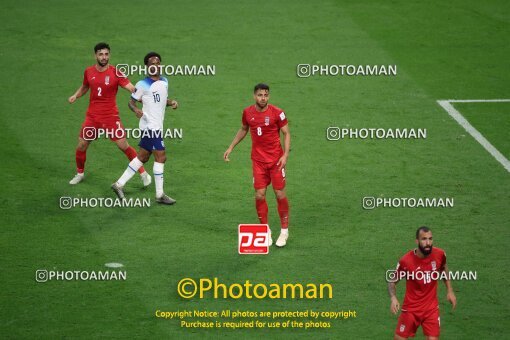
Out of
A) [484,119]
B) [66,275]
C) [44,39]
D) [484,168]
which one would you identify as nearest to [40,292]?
[66,275]

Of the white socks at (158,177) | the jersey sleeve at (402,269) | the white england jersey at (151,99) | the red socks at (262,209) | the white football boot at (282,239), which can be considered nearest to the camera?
the jersey sleeve at (402,269)

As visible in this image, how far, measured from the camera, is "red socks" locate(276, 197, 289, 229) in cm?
1681

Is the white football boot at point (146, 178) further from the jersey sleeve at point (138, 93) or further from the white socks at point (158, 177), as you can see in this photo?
the jersey sleeve at point (138, 93)

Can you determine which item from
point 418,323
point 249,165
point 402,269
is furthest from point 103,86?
point 418,323

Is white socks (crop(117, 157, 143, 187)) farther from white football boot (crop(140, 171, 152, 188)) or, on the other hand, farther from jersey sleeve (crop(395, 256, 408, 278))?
jersey sleeve (crop(395, 256, 408, 278))

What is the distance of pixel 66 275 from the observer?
15875 mm

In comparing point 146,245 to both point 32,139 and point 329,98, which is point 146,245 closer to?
point 32,139

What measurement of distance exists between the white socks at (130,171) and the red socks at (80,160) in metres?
0.97

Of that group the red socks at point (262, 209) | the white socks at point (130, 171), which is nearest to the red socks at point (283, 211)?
the red socks at point (262, 209)

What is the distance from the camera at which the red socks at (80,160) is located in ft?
62.5

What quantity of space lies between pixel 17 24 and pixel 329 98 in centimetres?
896

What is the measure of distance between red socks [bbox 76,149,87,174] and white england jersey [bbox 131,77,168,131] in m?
1.43

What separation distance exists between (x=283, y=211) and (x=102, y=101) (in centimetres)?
400

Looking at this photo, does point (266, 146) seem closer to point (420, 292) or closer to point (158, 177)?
point (158, 177)
